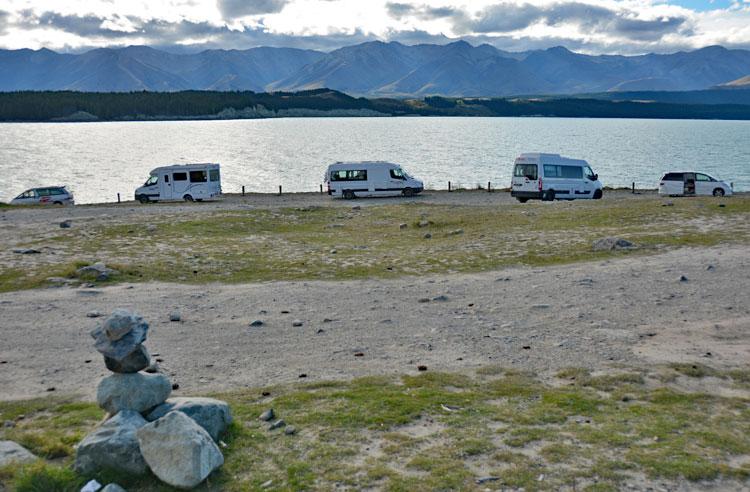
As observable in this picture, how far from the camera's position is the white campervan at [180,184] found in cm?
5281

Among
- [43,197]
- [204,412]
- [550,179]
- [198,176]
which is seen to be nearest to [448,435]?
[204,412]

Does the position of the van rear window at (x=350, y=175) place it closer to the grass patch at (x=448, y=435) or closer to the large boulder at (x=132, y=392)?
the grass patch at (x=448, y=435)

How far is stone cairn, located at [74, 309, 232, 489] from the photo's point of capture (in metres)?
8.17

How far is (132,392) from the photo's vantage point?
384 inches

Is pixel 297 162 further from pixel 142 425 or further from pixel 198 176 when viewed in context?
pixel 142 425

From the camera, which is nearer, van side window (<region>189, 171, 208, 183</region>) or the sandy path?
the sandy path

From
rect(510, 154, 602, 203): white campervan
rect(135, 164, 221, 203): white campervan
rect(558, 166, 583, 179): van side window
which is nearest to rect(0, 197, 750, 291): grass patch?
rect(510, 154, 602, 203): white campervan

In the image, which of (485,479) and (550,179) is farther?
(550,179)

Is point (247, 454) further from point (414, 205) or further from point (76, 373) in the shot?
point (414, 205)

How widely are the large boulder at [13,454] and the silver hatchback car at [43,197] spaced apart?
52.5m

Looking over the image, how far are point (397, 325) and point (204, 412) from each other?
7.76 metres

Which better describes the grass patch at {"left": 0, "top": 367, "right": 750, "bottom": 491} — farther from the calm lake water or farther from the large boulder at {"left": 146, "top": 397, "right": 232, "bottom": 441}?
the calm lake water

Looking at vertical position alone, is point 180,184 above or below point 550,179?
above

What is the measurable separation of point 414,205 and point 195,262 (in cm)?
2240
